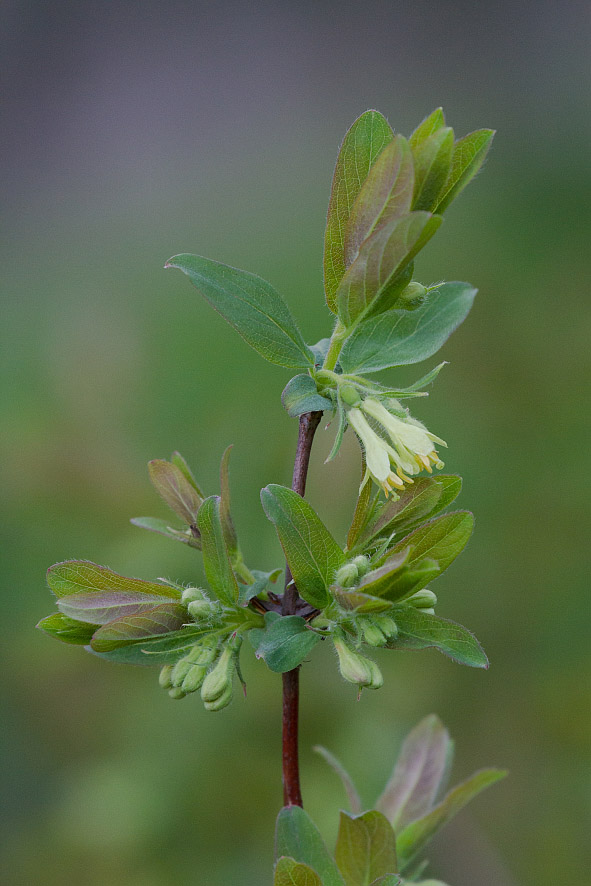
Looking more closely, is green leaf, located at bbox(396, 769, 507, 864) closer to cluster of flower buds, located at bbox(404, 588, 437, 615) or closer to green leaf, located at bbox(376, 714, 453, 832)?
green leaf, located at bbox(376, 714, 453, 832)

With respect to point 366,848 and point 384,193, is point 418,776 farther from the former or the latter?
point 384,193

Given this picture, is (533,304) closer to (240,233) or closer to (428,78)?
(240,233)

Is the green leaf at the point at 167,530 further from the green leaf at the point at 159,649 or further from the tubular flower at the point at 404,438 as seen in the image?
the tubular flower at the point at 404,438

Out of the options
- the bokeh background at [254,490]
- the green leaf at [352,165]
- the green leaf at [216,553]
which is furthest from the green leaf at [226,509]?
the bokeh background at [254,490]

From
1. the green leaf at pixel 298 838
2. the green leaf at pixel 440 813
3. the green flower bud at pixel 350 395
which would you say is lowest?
the green leaf at pixel 440 813

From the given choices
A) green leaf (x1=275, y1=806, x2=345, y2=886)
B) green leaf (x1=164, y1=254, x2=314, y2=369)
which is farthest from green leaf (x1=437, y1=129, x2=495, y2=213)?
green leaf (x1=275, y1=806, x2=345, y2=886)

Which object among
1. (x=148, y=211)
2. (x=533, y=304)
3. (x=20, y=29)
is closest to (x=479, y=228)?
(x=533, y=304)
